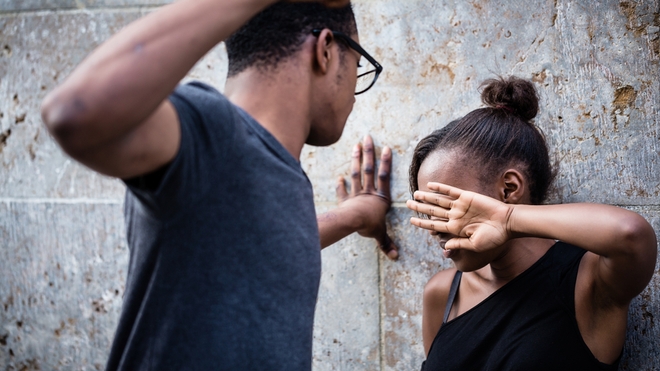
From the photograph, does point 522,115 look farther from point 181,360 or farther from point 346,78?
point 181,360

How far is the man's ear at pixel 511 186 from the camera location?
73.0 inches

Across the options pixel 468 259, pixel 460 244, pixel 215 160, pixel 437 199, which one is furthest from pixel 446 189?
pixel 215 160

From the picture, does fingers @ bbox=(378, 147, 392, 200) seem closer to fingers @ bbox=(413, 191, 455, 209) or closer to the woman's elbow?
fingers @ bbox=(413, 191, 455, 209)

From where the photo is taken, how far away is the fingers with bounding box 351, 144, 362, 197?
8.24ft

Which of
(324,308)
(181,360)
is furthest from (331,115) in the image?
(324,308)

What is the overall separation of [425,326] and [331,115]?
1.21 metres

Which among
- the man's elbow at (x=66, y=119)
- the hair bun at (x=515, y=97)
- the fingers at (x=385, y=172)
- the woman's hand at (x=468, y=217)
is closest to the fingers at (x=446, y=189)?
the woman's hand at (x=468, y=217)

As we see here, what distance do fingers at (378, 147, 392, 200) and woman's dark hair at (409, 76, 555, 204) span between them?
15.6 inches

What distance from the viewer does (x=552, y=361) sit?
1.70 metres

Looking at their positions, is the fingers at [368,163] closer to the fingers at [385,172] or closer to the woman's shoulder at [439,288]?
the fingers at [385,172]

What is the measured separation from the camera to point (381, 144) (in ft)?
8.29

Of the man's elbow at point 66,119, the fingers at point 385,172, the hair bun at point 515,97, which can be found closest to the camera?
the man's elbow at point 66,119

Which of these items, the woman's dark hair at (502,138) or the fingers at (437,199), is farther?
the woman's dark hair at (502,138)

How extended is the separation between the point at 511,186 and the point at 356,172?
84 centimetres
